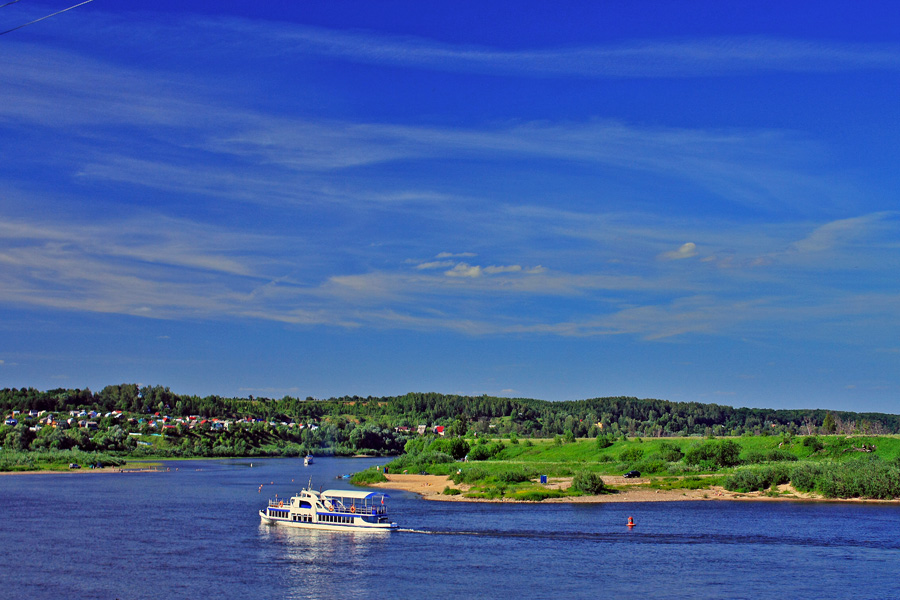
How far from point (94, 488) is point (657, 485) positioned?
273 feet

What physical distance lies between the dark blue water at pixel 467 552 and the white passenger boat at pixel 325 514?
68.0 inches

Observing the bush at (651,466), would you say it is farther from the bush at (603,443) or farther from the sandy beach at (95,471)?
the sandy beach at (95,471)

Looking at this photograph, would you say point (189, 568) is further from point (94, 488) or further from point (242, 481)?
point (242, 481)

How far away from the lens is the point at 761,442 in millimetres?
147875

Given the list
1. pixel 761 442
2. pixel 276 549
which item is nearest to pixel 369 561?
pixel 276 549

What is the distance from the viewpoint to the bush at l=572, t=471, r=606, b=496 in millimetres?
105750

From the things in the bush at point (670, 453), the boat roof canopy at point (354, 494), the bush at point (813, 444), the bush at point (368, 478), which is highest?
the bush at point (813, 444)

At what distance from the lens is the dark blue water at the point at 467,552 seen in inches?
2077

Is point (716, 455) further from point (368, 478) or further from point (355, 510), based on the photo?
point (355, 510)

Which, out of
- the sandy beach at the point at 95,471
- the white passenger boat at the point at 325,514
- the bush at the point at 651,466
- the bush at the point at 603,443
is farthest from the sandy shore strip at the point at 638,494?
the sandy beach at the point at 95,471

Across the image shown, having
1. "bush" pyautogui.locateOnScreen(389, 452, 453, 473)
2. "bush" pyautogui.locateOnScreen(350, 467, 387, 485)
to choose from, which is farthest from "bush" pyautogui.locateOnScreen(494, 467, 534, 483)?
"bush" pyautogui.locateOnScreen(389, 452, 453, 473)

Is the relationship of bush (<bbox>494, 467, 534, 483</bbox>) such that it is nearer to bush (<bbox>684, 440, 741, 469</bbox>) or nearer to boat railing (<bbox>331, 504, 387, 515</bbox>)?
bush (<bbox>684, 440, 741, 469</bbox>)

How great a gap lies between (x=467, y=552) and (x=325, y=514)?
20.8m

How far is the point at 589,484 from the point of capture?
106m
